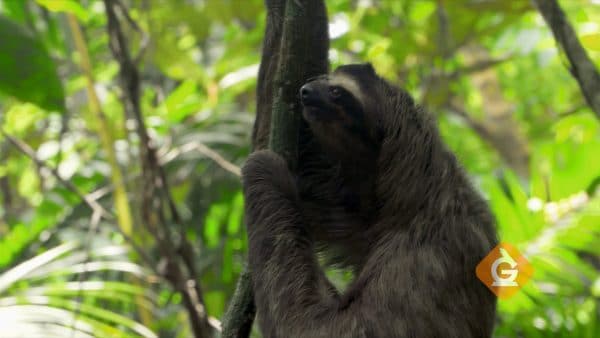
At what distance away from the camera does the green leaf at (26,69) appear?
3.58 meters

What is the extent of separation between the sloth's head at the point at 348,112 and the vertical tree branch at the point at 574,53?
0.81 m

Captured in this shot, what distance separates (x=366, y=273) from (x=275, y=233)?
1.32ft

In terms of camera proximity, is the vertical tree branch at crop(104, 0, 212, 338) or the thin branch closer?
the vertical tree branch at crop(104, 0, 212, 338)

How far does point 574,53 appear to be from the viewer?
2932 millimetres

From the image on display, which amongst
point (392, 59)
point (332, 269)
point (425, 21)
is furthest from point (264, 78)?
point (425, 21)

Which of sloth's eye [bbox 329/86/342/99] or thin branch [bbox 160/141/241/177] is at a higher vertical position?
sloth's eye [bbox 329/86/342/99]

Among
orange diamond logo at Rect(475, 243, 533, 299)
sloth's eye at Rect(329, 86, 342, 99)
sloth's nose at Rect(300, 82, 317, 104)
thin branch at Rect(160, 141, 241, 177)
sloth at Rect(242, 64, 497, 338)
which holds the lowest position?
orange diamond logo at Rect(475, 243, 533, 299)

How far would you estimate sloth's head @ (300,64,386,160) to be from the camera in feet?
9.11

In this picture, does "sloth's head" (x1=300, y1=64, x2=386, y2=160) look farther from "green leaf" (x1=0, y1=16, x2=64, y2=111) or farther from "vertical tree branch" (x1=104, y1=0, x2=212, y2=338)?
"green leaf" (x1=0, y1=16, x2=64, y2=111)

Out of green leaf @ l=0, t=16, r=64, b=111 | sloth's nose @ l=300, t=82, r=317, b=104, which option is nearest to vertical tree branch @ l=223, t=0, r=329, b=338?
sloth's nose @ l=300, t=82, r=317, b=104

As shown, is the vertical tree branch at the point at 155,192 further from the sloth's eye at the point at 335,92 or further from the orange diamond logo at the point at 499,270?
the orange diamond logo at the point at 499,270

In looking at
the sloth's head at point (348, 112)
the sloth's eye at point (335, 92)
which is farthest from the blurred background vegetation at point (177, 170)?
the sloth's eye at point (335, 92)

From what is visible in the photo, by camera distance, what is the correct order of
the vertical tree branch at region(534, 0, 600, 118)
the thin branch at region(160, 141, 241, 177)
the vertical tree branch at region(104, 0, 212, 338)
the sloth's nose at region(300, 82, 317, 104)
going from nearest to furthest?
the sloth's nose at region(300, 82, 317, 104) → the vertical tree branch at region(534, 0, 600, 118) → the vertical tree branch at region(104, 0, 212, 338) → the thin branch at region(160, 141, 241, 177)

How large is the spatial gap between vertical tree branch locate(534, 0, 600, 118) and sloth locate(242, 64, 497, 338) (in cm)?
64
